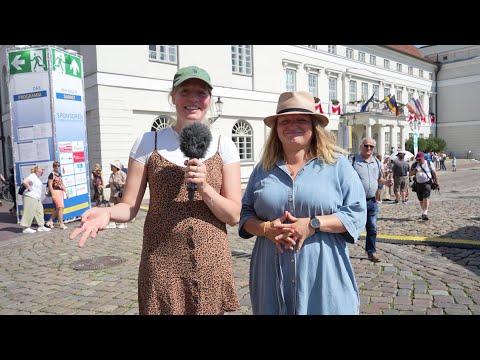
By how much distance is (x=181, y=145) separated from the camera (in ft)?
6.59

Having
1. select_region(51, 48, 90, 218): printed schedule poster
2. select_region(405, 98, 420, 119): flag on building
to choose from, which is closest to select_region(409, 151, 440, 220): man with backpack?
select_region(51, 48, 90, 218): printed schedule poster

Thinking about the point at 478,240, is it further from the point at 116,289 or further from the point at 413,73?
the point at 413,73

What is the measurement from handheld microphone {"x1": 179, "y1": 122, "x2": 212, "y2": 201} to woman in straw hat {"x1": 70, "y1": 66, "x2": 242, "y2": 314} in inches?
2.5

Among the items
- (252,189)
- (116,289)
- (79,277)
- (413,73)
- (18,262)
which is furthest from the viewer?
(413,73)

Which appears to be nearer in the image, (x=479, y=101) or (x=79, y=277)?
(x=79, y=277)

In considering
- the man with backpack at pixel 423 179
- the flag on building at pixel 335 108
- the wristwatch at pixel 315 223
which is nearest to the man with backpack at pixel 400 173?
the man with backpack at pixel 423 179

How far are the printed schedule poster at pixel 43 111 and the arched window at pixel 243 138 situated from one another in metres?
12.2

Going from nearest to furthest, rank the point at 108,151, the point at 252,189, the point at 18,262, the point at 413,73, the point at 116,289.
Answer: the point at 252,189 < the point at 116,289 < the point at 18,262 < the point at 108,151 < the point at 413,73

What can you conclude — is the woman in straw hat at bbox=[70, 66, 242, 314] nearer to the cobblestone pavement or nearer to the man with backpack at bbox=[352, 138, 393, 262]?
the cobblestone pavement

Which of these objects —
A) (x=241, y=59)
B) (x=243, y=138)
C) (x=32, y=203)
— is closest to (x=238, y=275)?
(x=32, y=203)

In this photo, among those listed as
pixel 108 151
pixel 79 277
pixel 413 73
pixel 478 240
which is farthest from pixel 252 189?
pixel 413 73

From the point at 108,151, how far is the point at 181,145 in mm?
16343

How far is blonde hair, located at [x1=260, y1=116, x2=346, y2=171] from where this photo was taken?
7.13 feet

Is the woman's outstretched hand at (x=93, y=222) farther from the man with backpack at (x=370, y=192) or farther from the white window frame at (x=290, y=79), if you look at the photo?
the white window frame at (x=290, y=79)
